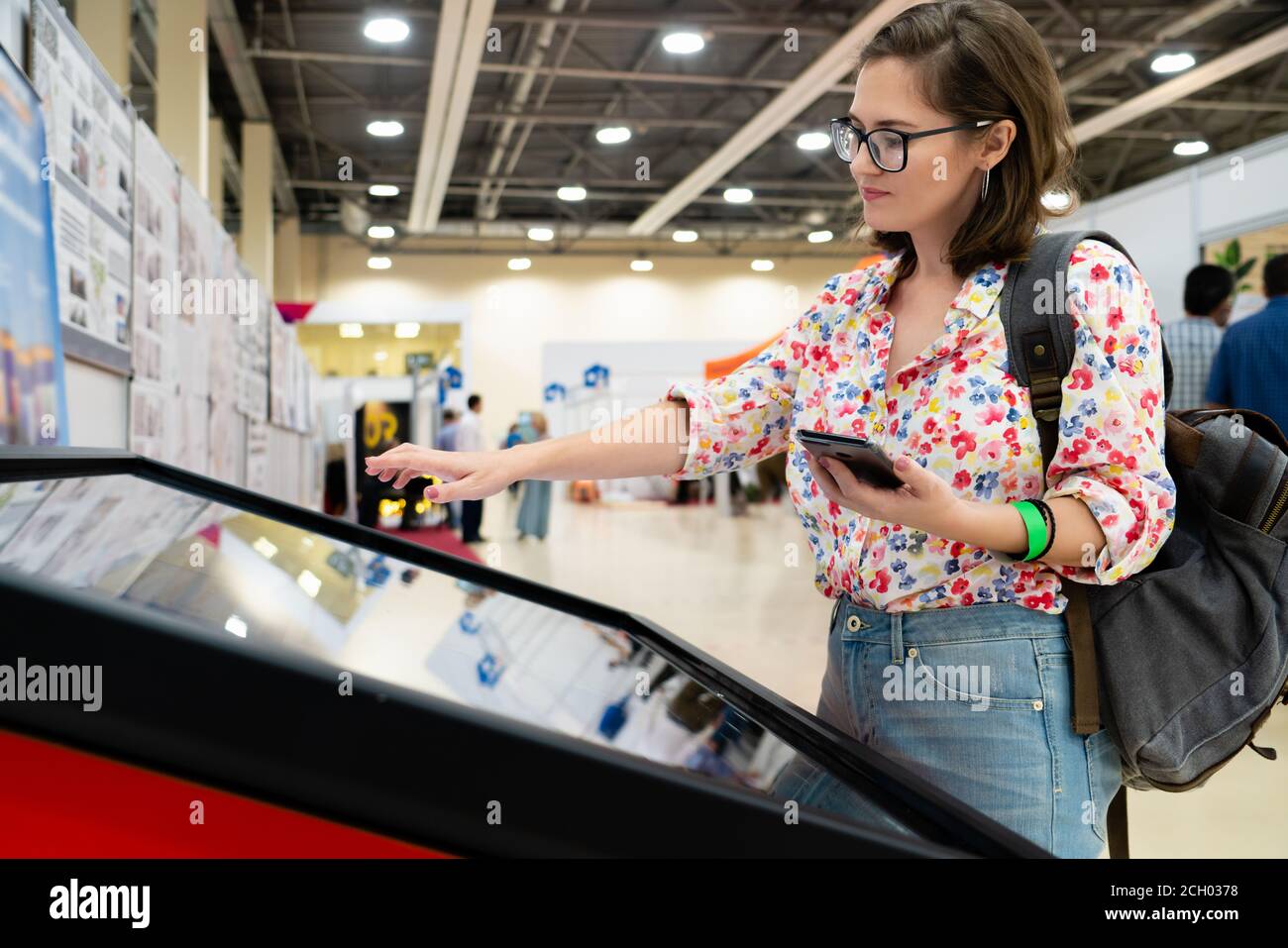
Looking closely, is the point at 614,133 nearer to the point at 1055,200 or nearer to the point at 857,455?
the point at 1055,200

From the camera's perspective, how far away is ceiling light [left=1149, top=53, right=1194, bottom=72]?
1088 centimetres

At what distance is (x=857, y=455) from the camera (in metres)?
0.84

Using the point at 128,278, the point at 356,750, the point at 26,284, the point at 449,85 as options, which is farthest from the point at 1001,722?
the point at 449,85

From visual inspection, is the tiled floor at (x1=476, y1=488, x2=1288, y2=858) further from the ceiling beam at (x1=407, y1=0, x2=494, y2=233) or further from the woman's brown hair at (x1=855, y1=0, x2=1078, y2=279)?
the ceiling beam at (x1=407, y1=0, x2=494, y2=233)

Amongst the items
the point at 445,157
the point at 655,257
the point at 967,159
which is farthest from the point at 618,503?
the point at 967,159

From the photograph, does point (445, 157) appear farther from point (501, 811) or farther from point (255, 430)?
point (501, 811)

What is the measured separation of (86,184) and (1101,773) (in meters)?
2.57

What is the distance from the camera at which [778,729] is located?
812mm

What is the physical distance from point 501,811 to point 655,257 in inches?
826

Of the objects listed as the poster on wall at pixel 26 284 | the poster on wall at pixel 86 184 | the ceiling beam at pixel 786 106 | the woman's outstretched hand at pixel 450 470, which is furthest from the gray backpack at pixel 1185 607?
the ceiling beam at pixel 786 106

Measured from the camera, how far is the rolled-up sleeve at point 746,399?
1.29m

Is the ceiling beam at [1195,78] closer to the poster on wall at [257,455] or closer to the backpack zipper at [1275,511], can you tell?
the poster on wall at [257,455]

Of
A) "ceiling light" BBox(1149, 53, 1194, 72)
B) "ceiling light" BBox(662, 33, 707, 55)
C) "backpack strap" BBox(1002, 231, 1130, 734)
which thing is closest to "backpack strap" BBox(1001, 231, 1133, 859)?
"backpack strap" BBox(1002, 231, 1130, 734)

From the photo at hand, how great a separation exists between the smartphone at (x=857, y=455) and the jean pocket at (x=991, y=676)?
25 centimetres
